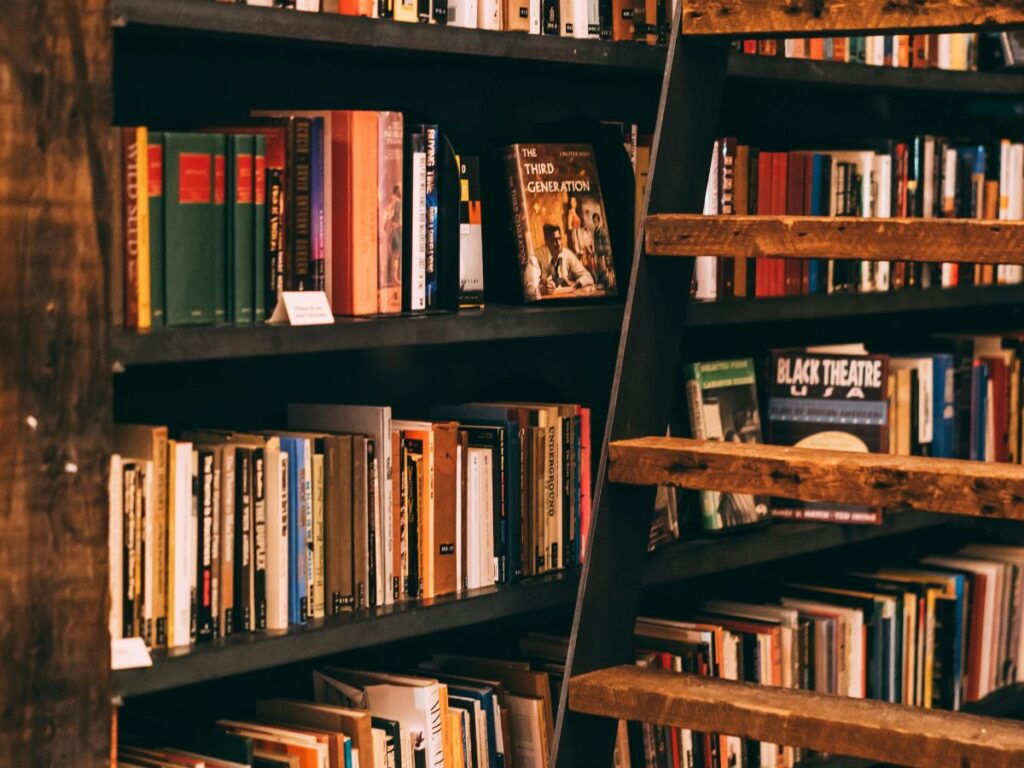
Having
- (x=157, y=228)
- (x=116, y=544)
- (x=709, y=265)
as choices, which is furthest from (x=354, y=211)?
(x=709, y=265)

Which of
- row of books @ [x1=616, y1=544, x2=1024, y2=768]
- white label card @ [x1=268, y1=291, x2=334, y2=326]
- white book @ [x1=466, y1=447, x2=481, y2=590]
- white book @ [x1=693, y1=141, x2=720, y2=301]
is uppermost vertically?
white book @ [x1=693, y1=141, x2=720, y2=301]

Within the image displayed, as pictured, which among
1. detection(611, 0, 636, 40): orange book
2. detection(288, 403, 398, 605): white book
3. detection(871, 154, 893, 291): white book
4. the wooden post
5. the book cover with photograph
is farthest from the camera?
detection(871, 154, 893, 291): white book

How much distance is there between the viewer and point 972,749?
1.73m

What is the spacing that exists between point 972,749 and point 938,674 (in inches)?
52.5

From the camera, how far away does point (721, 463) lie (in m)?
1.96

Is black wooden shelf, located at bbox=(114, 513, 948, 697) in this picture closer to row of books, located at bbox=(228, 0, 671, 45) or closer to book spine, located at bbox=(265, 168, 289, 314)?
book spine, located at bbox=(265, 168, 289, 314)

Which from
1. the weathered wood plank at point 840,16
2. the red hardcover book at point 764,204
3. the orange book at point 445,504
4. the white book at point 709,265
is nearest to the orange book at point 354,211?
the orange book at point 445,504

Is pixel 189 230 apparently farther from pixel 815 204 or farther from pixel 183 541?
pixel 815 204

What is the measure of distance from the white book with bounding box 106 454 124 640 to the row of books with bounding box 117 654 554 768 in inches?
8.2

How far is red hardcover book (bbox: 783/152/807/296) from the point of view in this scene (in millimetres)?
2748

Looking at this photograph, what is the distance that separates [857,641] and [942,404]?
477 mm

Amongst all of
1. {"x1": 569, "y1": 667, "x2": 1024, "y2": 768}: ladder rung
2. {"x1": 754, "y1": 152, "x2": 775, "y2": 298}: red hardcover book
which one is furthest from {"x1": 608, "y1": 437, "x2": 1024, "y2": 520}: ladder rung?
{"x1": 754, "y1": 152, "x2": 775, "y2": 298}: red hardcover book

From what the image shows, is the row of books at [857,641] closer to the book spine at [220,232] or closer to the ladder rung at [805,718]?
the ladder rung at [805,718]

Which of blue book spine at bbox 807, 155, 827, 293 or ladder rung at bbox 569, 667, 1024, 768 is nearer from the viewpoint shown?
ladder rung at bbox 569, 667, 1024, 768
